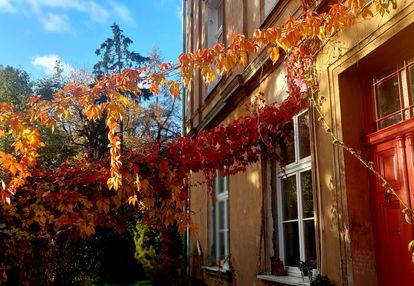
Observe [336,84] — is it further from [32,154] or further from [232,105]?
[232,105]

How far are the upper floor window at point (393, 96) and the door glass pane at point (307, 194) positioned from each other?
4.39ft

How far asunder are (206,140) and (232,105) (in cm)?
A: 310

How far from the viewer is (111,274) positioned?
1616 centimetres

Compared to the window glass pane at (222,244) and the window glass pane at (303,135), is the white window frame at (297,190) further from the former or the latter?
the window glass pane at (222,244)

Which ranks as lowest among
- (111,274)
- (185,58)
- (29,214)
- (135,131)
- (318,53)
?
(111,274)

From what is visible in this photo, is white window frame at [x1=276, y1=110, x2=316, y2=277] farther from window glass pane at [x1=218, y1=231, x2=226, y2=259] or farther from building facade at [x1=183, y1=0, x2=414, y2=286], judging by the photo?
window glass pane at [x1=218, y1=231, x2=226, y2=259]

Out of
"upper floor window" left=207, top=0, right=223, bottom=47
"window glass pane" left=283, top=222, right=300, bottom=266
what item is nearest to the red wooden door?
"window glass pane" left=283, top=222, right=300, bottom=266

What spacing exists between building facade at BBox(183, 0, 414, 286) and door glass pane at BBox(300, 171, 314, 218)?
0.04 ft

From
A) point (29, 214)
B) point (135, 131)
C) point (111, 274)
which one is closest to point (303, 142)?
point (29, 214)

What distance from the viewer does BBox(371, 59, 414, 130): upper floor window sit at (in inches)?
157

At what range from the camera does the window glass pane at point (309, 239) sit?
531 cm

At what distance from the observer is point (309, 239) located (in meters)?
5.41

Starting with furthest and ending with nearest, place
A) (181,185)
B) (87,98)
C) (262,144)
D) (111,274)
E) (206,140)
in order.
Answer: (111,274), (262,144), (206,140), (181,185), (87,98)

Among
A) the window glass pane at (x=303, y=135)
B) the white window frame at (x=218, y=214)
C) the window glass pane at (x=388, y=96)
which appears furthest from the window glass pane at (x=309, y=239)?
the white window frame at (x=218, y=214)
